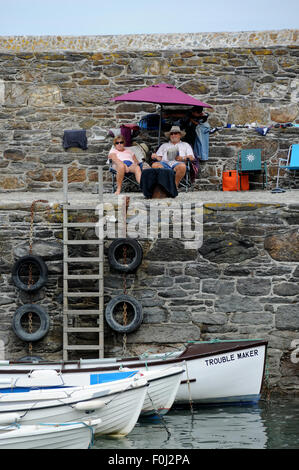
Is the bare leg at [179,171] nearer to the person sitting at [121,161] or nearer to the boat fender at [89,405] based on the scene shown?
the person sitting at [121,161]

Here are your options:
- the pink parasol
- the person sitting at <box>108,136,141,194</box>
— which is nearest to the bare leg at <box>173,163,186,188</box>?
the person sitting at <box>108,136,141,194</box>

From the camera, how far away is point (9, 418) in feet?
26.3

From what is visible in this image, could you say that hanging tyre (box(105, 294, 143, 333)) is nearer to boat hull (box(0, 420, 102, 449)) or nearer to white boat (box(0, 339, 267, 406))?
white boat (box(0, 339, 267, 406))

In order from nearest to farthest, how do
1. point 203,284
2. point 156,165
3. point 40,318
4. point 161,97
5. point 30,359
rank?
point 30,359 < point 40,318 < point 203,284 < point 156,165 < point 161,97

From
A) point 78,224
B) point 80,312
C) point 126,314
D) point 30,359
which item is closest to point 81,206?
point 78,224

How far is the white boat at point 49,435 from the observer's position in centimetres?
757

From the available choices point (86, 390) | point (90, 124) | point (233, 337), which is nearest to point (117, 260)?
point (233, 337)

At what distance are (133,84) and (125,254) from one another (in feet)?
15.7

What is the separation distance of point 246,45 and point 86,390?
8703 millimetres

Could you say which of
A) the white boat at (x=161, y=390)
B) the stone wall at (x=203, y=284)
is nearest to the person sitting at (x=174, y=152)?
the stone wall at (x=203, y=284)

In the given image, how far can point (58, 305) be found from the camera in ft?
37.1

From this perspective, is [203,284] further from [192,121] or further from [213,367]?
[192,121]

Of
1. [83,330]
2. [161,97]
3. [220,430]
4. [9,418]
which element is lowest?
[220,430]

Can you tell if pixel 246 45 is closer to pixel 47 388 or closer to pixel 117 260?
pixel 117 260
